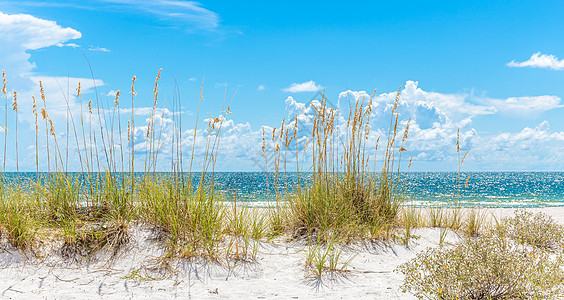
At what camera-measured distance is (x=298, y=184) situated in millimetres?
5387

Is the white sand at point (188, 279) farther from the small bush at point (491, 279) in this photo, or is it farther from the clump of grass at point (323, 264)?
the small bush at point (491, 279)

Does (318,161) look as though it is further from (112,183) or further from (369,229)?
(112,183)

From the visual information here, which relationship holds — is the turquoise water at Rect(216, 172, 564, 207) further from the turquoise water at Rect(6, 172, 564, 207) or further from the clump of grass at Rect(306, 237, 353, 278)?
the clump of grass at Rect(306, 237, 353, 278)

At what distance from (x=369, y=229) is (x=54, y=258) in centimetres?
385

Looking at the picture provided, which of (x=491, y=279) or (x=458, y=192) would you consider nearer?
(x=491, y=279)

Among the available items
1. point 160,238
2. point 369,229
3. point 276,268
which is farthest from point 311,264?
point 160,238

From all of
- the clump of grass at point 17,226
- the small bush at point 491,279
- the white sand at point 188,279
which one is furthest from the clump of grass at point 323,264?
the clump of grass at point 17,226

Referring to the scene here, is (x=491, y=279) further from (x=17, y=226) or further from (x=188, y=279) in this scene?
(x=17, y=226)

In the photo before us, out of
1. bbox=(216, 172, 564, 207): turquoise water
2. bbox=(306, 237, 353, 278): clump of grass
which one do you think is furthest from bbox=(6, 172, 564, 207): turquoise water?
bbox=(306, 237, 353, 278): clump of grass

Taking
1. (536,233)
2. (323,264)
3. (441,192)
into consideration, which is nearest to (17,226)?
(323,264)

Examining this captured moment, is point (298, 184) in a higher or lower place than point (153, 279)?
higher

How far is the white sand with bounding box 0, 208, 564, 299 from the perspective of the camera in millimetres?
3492

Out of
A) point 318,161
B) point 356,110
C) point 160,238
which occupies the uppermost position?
point 356,110

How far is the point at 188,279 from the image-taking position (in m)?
3.77
